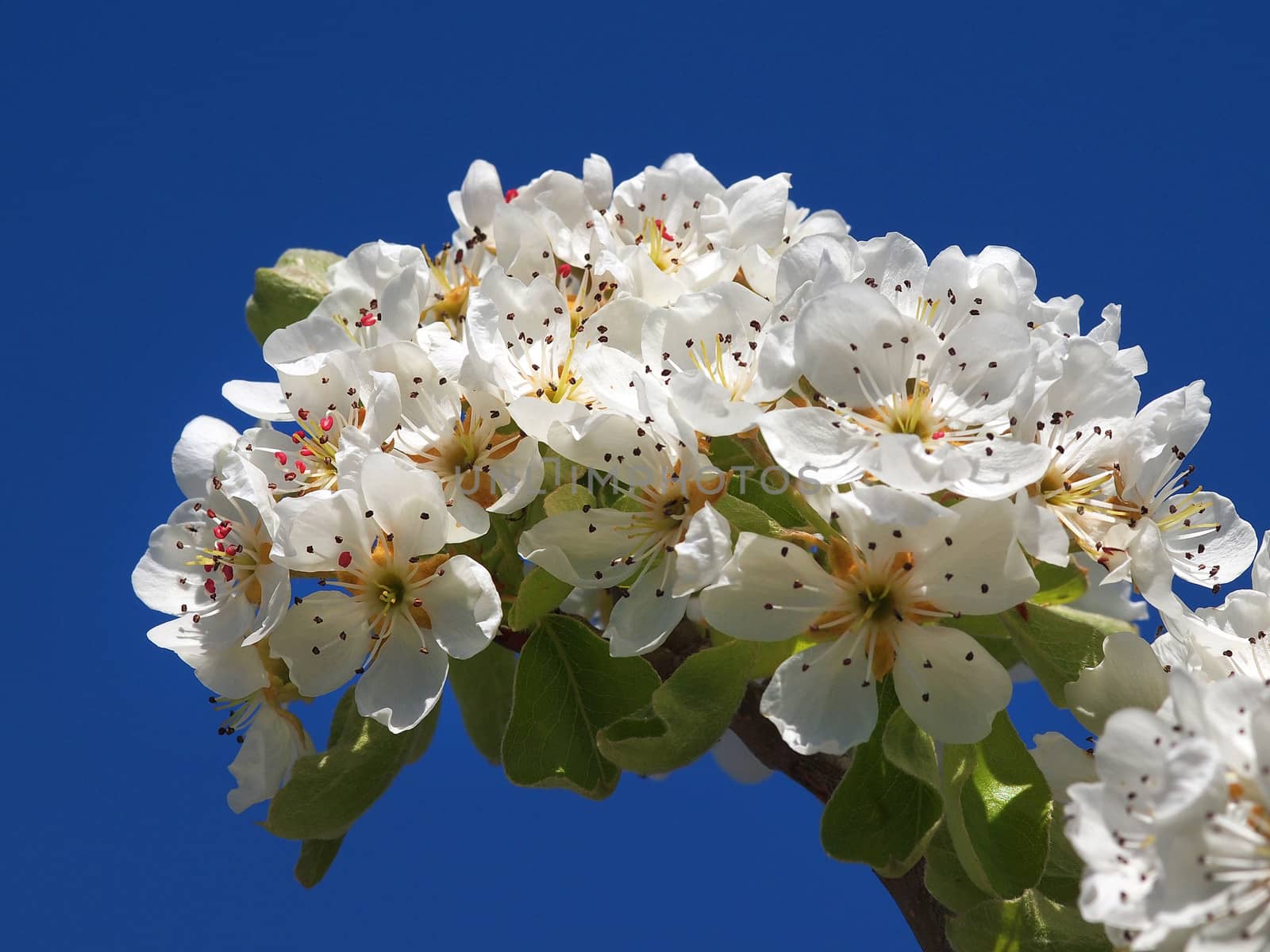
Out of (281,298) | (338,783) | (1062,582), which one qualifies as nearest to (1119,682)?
(1062,582)

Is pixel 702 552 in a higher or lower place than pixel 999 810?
higher

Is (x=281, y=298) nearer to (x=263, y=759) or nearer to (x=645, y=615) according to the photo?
(x=263, y=759)

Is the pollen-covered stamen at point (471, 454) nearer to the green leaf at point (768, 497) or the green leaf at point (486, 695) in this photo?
the green leaf at point (768, 497)

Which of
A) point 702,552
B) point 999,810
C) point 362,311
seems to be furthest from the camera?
point 362,311

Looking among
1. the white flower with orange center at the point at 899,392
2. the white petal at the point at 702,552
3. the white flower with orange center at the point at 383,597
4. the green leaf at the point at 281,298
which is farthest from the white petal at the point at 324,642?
the green leaf at the point at 281,298

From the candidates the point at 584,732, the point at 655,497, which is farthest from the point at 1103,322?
the point at 584,732

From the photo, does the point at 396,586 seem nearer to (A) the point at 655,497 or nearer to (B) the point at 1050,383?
(A) the point at 655,497

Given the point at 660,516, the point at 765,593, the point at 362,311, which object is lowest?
the point at 765,593

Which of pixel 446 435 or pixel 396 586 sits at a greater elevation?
pixel 446 435
